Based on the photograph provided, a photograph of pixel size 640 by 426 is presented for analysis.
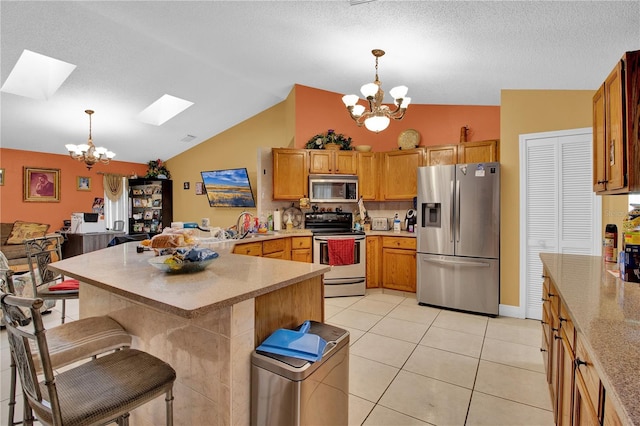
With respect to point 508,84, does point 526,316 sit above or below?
below

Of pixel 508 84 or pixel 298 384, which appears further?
pixel 508 84

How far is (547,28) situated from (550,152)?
60.3 inches

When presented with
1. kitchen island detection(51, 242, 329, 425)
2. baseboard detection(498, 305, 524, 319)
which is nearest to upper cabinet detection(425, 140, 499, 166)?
baseboard detection(498, 305, 524, 319)

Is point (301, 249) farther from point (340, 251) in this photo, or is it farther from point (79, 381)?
point (79, 381)

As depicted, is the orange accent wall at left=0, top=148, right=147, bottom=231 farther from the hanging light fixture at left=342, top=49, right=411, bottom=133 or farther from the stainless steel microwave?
the hanging light fixture at left=342, top=49, right=411, bottom=133

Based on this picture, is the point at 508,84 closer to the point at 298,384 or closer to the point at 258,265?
the point at 258,265

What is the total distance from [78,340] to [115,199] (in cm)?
726

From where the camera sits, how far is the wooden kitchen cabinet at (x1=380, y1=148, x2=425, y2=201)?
455 cm

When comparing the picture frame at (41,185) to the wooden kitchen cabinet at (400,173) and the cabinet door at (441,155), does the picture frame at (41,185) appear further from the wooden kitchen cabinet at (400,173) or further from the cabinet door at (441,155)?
the cabinet door at (441,155)

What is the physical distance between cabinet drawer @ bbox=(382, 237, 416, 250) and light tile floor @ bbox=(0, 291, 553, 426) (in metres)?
0.89

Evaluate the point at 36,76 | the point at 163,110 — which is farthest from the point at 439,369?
the point at 36,76

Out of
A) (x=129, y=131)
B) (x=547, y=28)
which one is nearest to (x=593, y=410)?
(x=547, y=28)

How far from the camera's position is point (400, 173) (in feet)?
15.3

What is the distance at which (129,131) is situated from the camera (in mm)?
6152
